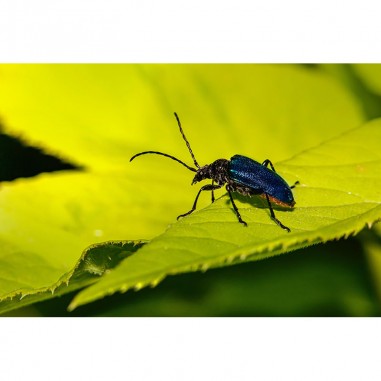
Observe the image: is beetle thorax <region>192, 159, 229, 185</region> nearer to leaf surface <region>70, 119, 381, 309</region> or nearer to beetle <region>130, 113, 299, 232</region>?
beetle <region>130, 113, 299, 232</region>

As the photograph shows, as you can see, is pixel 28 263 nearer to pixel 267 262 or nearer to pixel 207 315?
pixel 207 315

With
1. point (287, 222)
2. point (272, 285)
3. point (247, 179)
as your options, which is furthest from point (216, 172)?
point (287, 222)

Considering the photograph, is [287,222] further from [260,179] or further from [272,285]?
[272,285]

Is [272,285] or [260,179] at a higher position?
[260,179]

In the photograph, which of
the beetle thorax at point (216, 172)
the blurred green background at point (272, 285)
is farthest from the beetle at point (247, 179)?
the blurred green background at point (272, 285)

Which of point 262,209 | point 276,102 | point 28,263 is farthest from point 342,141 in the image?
point 28,263

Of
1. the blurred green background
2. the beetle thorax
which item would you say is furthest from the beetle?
the blurred green background
